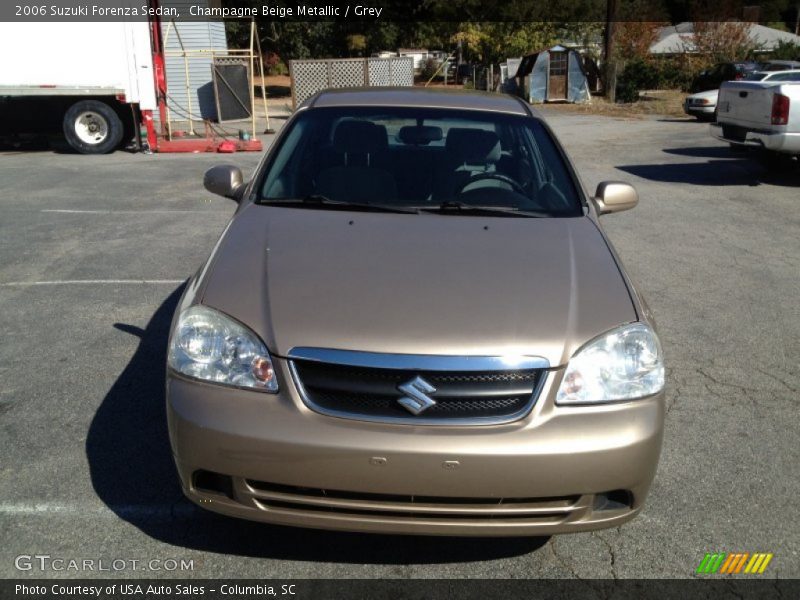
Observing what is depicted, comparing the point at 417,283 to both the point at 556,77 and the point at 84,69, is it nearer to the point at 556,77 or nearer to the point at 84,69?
the point at 84,69

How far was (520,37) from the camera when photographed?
40219 millimetres

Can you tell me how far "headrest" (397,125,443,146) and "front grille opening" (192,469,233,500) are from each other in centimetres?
231

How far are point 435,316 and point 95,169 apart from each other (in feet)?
41.8

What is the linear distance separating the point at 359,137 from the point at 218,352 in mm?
1917

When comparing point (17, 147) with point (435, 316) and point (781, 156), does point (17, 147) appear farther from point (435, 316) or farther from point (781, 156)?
point (435, 316)

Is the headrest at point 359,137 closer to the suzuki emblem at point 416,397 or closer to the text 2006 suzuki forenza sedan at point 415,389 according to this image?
the text 2006 suzuki forenza sedan at point 415,389

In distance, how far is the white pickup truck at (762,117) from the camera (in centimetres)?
1141

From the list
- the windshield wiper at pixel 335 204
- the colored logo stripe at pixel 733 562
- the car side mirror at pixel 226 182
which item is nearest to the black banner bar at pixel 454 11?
the car side mirror at pixel 226 182

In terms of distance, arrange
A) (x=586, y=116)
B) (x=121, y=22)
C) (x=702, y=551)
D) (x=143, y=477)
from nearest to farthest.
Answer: (x=702, y=551) < (x=143, y=477) < (x=121, y=22) < (x=586, y=116)

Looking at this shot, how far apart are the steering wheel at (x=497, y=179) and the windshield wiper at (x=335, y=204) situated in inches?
15.8

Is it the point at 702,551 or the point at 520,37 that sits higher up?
the point at 520,37

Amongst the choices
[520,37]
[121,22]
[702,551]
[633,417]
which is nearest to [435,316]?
[633,417]

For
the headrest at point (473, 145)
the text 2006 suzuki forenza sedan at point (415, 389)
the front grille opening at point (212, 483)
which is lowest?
the front grille opening at point (212, 483)

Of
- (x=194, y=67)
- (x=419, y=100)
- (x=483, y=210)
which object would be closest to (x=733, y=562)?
(x=483, y=210)
